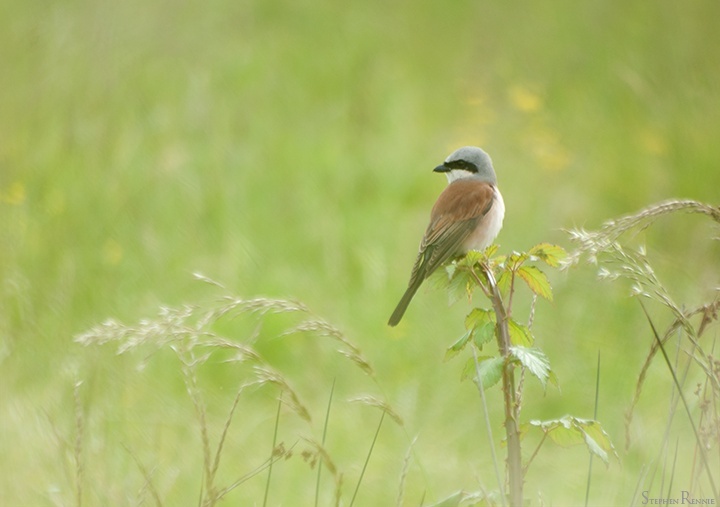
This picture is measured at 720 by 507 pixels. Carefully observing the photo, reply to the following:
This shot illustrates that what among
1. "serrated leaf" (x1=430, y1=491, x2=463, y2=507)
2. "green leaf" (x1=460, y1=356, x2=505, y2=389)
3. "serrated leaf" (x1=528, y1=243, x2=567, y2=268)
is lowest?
"serrated leaf" (x1=430, y1=491, x2=463, y2=507)

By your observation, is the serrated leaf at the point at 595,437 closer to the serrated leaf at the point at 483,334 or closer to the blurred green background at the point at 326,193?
the serrated leaf at the point at 483,334

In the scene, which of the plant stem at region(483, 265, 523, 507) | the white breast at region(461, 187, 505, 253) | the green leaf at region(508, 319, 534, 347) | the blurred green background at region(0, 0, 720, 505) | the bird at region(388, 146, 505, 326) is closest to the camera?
the plant stem at region(483, 265, 523, 507)

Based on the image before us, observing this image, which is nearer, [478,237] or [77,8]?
[478,237]

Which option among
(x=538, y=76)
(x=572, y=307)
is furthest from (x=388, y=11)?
(x=572, y=307)

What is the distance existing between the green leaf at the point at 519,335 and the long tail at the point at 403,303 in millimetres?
1038

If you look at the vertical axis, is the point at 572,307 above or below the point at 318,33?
below

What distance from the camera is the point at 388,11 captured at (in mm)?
11211

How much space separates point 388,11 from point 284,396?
30.2 feet

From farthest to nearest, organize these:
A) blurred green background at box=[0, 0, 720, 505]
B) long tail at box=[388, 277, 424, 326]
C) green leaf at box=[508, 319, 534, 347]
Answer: blurred green background at box=[0, 0, 720, 505] < long tail at box=[388, 277, 424, 326] < green leaf at box=[508, 319, 534, 347]

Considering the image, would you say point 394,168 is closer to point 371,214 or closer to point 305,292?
point 371,214

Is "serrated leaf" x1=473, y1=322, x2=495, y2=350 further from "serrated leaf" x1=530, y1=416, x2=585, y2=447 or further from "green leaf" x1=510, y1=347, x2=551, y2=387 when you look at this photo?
"serrated leaf" x1=530, y1=416, x2=585, y2=447

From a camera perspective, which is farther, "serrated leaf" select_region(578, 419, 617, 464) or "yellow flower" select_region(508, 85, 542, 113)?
"yellow flower" select_region(508, 85, 542, 113)

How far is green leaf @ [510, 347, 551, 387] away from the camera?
7.18 ft

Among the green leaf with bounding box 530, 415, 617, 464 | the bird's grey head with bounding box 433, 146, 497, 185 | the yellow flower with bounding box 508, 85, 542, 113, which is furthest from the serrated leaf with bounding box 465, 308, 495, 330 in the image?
the yellow flower with bounding box 508, 85, 542, 113
